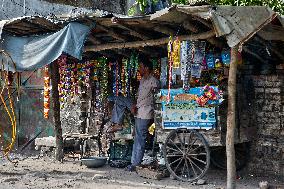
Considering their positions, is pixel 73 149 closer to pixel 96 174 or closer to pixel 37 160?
pixel 37 160

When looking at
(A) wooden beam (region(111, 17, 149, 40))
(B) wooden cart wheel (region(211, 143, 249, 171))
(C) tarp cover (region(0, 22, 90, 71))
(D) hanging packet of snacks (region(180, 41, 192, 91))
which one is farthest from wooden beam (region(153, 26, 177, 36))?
(B) wooden cart wheel (region(211, 143, 249, 171))

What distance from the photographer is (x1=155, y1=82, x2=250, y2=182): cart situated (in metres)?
7.31

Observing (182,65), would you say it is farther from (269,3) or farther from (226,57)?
(269,3)

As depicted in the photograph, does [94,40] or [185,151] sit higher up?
[94,40]

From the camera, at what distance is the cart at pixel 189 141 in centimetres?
731

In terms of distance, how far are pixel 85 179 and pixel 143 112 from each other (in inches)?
72.4

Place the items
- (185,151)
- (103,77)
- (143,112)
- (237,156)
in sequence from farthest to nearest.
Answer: (103,77) → (237,156) → (143,112) → (185,151)

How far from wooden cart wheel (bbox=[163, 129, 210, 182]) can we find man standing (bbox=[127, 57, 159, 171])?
81 cm

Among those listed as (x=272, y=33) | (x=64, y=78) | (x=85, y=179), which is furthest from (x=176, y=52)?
(x=64, y=78)

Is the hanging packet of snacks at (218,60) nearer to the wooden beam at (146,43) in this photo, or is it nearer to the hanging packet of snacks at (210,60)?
the hanging packet of snacks at (210,60)

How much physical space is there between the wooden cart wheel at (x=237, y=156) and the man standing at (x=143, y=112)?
150 centimetres

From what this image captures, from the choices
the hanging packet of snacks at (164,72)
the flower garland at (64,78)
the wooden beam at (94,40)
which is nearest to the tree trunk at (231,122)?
the hanging packet of snacks at (164,72)

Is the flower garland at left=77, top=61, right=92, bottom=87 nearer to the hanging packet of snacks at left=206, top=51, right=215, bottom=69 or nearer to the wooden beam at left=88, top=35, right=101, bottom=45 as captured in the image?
the wooden beam at left=88, top=35, right=101, bottom=45

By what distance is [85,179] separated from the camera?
26.0ft
